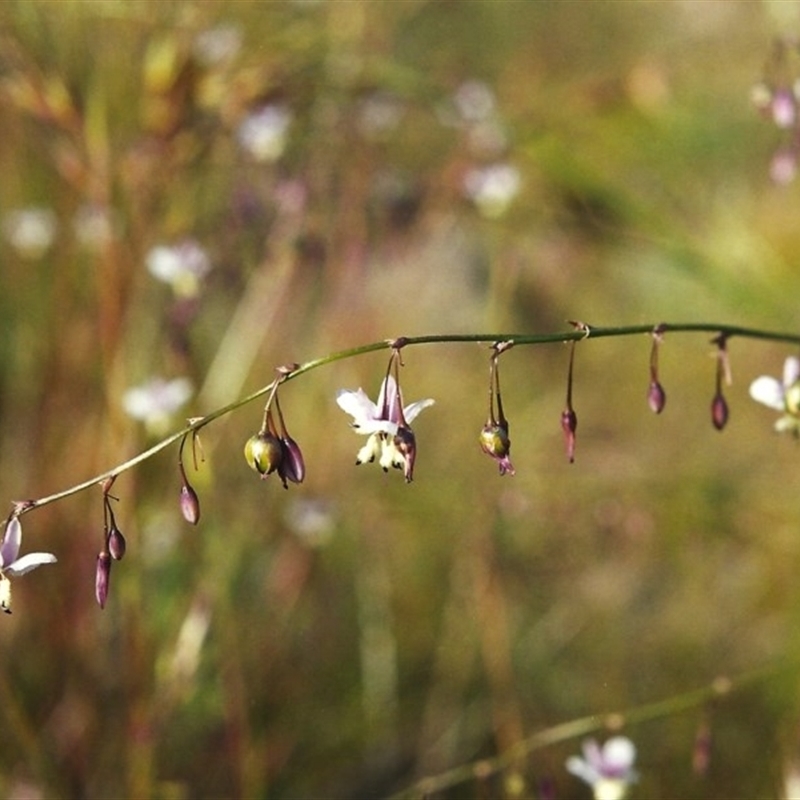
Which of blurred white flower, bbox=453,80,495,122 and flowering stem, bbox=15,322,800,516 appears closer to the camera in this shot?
flowering stem, bbox=15,322,800,516

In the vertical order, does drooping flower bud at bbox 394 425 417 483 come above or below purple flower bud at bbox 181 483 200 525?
above

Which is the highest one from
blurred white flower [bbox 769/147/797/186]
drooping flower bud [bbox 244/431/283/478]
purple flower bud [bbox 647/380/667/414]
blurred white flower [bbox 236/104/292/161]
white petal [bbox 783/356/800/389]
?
blurred white flower [bbox 236/104/292/161]

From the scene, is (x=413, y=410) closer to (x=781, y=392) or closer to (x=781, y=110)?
(x=781, y=392)

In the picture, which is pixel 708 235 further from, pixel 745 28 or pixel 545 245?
pixel 745 28

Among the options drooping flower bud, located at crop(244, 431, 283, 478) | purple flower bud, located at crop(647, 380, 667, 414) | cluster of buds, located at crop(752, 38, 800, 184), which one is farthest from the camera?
cluster of buds, located at crop(752, 38, 800, 184)

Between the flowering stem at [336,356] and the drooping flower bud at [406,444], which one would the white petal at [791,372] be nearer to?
the flowering stem at [336,356]

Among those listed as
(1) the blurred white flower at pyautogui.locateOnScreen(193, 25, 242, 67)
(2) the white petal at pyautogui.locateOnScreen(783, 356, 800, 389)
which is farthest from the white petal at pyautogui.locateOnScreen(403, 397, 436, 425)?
(1) the blurred white flower at pyautogui.locateOnScreen(193, 25, 242, 67)

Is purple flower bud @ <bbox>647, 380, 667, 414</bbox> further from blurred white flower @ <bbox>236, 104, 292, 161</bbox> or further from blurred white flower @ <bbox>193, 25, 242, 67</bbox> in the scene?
blurred white flower @ <bbox>193, 25, 242, 67</bbox>

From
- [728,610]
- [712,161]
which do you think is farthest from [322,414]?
[712,161]
